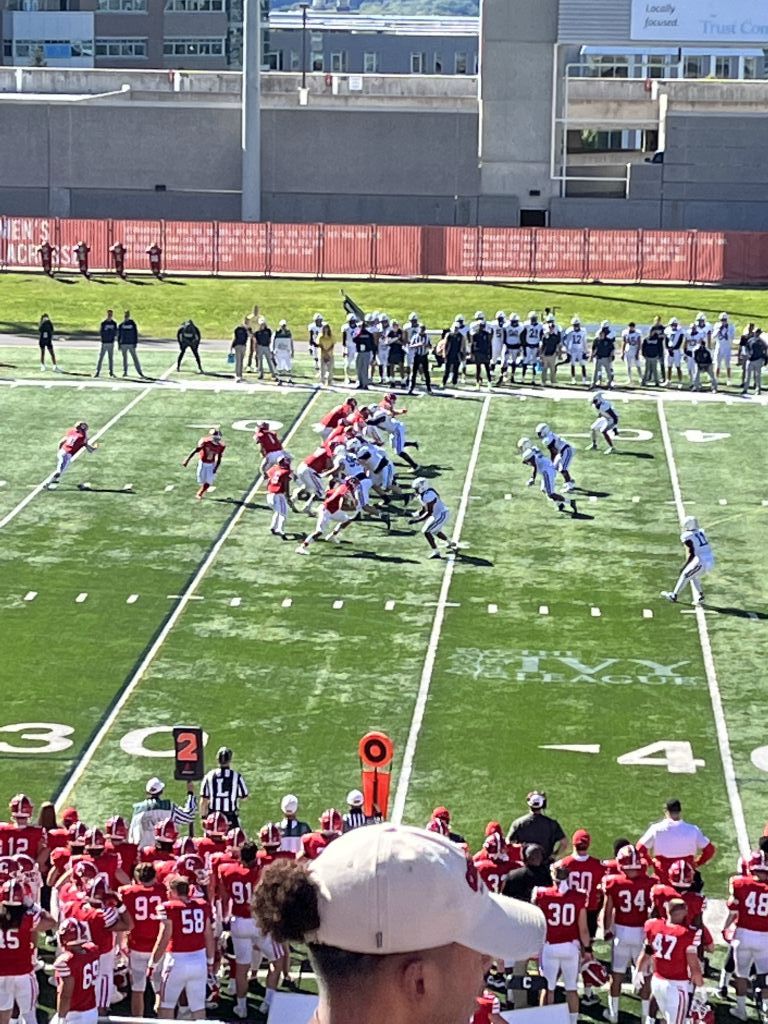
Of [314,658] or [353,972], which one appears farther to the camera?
[314,658]

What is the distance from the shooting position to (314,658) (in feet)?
66.7

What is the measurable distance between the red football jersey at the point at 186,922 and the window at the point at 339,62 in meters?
99.4

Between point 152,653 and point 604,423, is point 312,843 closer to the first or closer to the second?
point 152,653

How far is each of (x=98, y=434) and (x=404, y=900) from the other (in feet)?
98.1

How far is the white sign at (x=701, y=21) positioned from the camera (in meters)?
59.2

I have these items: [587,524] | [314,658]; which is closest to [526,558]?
[587,524]

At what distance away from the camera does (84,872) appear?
11.9 meters

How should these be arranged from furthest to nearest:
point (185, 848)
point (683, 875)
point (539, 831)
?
point (539, 831) < point (185, 848) < point (683, 875)

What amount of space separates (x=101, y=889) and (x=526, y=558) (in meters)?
13.9

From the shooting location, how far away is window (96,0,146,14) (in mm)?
91938

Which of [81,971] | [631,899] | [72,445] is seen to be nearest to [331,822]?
[631,899]

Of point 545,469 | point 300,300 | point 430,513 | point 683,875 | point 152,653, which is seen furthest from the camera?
point 300,300

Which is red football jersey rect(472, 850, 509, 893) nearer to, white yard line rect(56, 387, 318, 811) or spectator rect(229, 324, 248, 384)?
white yard line rect(56, 387, 318, 811)

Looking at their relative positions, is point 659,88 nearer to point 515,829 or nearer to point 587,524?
point 587,524
